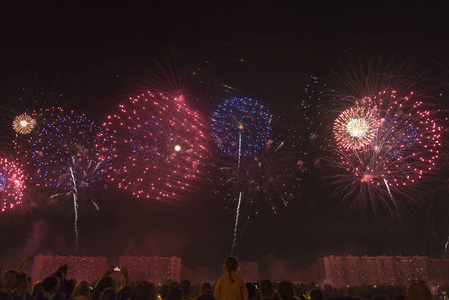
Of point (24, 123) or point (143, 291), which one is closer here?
point (143, 291)

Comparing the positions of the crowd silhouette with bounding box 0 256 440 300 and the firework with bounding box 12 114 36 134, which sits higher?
the firework with bounding box 12 114 36 134

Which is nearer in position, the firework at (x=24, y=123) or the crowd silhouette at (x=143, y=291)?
the crowd silhouette at (x=143, y=291)

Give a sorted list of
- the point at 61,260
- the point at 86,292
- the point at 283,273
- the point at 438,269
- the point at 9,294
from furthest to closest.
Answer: the point at 438,269 < the point at 61,260 < the point at 283,273 < the point at 86,292 < the point at 9,294

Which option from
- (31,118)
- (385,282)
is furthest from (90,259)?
(385,282)

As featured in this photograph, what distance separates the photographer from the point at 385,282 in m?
50.1

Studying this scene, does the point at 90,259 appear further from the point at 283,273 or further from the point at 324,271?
the point at 324,271

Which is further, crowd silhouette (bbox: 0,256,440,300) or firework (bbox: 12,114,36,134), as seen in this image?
firework (bbox: 12,114,36,134)

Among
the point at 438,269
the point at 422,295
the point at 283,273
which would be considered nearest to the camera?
the point at 422,295

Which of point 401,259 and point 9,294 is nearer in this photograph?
point 9,294

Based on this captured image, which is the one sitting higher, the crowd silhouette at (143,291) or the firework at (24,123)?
the firework at (24,123)

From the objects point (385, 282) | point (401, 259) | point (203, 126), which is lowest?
point (385, 282)

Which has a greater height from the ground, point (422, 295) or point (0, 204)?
point (0, 204)

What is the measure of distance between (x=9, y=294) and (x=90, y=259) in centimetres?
5066

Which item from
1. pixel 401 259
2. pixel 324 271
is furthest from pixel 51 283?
pixel 401 259
